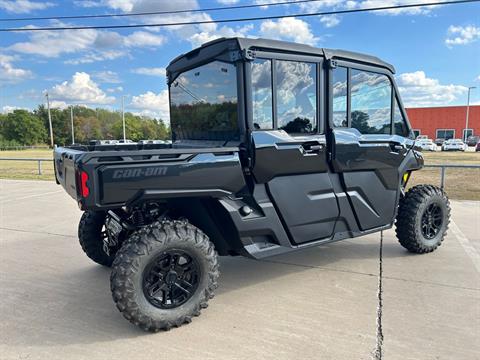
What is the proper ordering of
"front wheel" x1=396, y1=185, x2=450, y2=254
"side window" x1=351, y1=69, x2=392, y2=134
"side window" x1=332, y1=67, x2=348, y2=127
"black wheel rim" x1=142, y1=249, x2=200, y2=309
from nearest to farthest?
"black wheel rim" x1=142, y1=249, x2=200, y2=309 → "side window" x1=332, y1=67, x2=348, y2=127 → "side window" x1=351, y1=69, x2=392, y2=134 → "front wheel" x1=396, y1=185, x2=450, y2=254

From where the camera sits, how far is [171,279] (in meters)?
3.15

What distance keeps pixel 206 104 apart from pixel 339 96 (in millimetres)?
1405

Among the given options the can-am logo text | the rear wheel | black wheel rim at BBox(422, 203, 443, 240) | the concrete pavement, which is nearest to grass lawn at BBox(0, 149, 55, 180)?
the concrete pavement

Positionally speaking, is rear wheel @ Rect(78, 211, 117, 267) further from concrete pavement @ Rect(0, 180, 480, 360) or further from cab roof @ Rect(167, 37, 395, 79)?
cab roof @ Rect(167, 37, 395, 79)

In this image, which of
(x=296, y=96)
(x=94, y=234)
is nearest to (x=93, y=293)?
(x=94, y=234)

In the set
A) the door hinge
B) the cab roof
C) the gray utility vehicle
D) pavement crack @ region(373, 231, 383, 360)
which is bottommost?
pavement crack @ region(373, 231, 383, 360)

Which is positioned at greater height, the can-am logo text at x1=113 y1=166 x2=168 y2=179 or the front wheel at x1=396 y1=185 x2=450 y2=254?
the can-am logo text at x1=113 y1=166 x2=168 y2=179

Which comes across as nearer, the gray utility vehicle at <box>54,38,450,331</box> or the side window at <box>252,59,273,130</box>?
the gray utility vehicle at <box>54,38,450,331</box>

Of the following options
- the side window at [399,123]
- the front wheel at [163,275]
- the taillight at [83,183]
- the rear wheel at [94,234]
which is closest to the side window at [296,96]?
the side window at [399,123]

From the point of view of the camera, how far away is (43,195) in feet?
32.6

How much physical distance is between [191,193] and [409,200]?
3.05 m

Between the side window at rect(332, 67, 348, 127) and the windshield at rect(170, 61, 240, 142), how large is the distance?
3.69 ft

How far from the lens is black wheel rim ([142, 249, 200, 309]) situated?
10.1 feet

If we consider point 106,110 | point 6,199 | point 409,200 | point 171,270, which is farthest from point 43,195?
point 106,110
